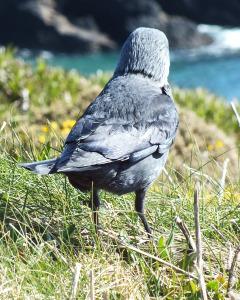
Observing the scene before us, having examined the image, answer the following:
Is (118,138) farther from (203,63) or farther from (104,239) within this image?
(203,63)

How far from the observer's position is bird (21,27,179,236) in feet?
12.3

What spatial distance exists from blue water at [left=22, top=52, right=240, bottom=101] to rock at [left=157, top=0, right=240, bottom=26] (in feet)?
15.4

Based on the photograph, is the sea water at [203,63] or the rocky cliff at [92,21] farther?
the rocky cliff at [92,21]

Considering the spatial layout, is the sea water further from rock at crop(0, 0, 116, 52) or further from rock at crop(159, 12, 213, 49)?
rock at crop(0, 0, 116, 52)

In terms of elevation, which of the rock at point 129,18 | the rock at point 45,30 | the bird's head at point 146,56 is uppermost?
the bird's head at point 146,56

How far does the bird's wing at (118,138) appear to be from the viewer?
12.2 ft

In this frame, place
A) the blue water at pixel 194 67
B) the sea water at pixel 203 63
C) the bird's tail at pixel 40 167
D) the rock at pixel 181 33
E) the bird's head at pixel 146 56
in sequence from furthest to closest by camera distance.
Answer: the rock at pixel 181 33 < the sea water at pixel 203 63 < the blue water at pixel 194 67 < the bird's head at pixel 146 56 < the bird's tail at pixel 40 167

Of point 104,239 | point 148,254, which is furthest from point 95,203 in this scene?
point 148,254

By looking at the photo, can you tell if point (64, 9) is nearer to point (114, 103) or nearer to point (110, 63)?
point (110, 63)

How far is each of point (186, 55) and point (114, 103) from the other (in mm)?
24965

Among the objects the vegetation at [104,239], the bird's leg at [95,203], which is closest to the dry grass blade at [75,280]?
the vegetation at [104,239]

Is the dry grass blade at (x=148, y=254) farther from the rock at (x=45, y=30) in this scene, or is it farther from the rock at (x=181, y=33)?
the rock at (x=45, y=30)

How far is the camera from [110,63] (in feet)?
87.1

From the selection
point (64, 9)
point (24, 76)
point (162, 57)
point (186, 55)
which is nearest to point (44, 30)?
point (64, 9)
